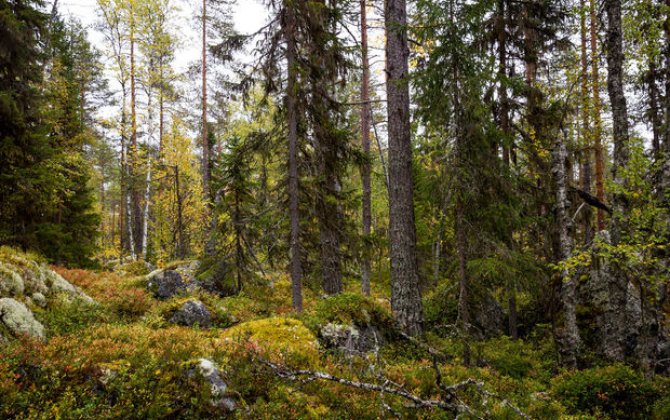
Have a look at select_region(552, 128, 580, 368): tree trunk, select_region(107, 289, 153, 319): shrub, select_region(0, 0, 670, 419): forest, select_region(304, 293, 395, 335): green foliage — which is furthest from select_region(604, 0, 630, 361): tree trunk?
select_region(107, 289, 153, 319): shrub

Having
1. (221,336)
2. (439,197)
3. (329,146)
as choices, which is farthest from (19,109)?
(439,197)

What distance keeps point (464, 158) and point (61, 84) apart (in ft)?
59.0

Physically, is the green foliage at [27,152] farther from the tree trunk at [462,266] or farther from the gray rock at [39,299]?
the tree trunk at [462,266]

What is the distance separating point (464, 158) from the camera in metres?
8.41

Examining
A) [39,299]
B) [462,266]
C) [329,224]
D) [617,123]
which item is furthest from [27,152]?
[617,123]

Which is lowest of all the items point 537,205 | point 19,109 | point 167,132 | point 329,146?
point 537,205

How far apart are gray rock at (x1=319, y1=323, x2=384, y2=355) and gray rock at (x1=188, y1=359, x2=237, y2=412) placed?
299 centimetres

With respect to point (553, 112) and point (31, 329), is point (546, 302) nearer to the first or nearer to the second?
point (553, 112)

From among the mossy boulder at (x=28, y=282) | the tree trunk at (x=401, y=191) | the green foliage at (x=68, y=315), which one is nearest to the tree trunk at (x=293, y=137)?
the tree trunk at (x=401, y=191)

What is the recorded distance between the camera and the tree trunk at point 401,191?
30.2ft

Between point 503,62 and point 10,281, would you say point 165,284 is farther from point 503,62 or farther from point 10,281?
point 503,62

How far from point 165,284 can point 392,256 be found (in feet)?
29.8

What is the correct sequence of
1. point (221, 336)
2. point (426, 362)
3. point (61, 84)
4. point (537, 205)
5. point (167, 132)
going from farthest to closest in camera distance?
point (167, 132), point (61, 84), point (537, 205), point (426, 362), point (221, 336)

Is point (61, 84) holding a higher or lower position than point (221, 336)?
higher
